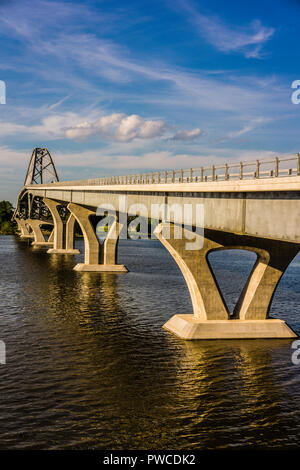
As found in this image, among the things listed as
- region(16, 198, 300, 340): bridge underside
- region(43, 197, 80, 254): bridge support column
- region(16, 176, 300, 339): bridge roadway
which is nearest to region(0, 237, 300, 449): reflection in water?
region(16, 198, 300, 340): bridge underside

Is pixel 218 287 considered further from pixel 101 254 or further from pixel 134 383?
pixel 101 254

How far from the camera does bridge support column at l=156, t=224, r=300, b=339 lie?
3803 cm

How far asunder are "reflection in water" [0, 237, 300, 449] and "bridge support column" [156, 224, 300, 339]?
4.07 ft

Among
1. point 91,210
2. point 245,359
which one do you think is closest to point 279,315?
point 245,359

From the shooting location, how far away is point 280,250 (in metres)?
38.1

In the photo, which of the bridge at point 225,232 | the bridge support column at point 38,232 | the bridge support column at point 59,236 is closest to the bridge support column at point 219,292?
the bridge at point 225,232

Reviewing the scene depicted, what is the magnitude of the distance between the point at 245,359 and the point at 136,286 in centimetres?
3307

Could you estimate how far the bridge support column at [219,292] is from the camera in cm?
3803

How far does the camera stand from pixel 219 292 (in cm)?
3934

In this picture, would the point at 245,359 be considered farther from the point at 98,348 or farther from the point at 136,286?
the point at 136,286

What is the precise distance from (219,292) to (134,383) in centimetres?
1289

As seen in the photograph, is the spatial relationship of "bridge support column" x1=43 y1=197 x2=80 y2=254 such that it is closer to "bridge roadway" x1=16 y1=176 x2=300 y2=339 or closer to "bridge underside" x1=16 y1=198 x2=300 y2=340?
"bridge roadway" x1=16 y1=176 x2=300 y2=339

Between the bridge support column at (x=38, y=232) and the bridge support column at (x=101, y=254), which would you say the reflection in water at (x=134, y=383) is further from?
the bridge support column at (x=38, y=232)
